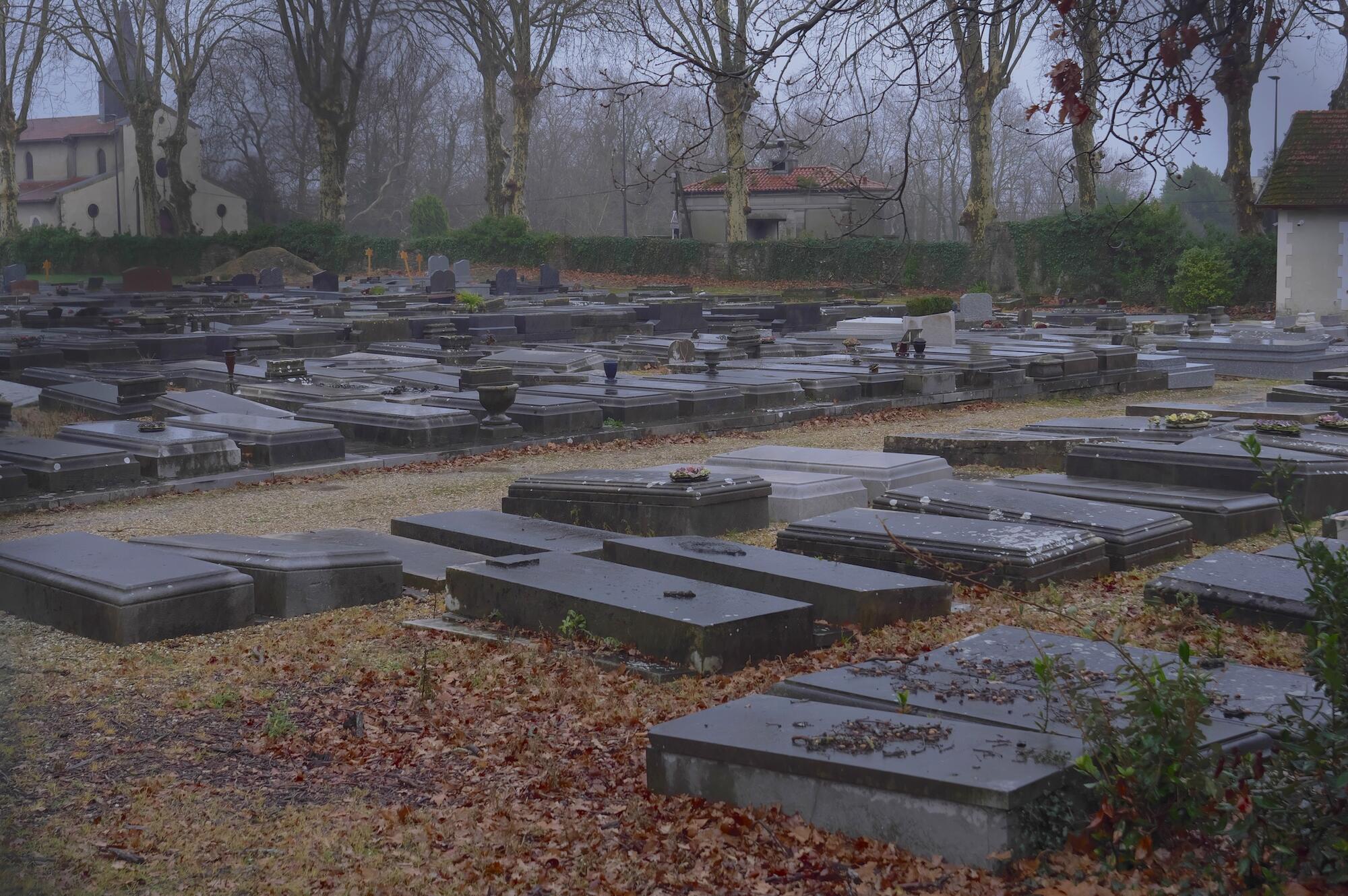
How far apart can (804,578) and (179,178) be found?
53371mm

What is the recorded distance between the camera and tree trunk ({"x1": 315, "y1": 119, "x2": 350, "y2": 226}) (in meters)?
48.2

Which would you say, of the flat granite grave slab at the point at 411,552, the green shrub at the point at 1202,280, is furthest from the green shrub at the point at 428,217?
the flat granite grave slab at the point at 411,552

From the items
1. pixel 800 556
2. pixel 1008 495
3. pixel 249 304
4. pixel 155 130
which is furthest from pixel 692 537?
pixel 155 130

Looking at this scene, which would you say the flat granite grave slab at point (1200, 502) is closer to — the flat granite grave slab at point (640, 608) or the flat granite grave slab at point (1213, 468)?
the flat granite grave slab at point (1213, 468)

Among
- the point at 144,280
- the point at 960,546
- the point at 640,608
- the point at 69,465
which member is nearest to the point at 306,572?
the point at 640,608

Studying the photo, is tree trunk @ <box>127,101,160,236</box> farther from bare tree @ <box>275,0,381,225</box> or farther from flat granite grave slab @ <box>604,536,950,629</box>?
flat granite grave slab @ <box>604,536,950,629</box>

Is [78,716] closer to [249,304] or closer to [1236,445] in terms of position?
[1236,445]

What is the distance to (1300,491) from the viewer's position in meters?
7.90

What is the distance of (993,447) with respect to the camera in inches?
392

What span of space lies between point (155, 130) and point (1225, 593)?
6760cm

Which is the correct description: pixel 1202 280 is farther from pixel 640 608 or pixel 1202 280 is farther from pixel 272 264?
pixel 272 264

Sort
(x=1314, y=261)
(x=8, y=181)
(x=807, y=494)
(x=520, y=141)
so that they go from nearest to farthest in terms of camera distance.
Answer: (x=807, y=494) → (x=1314, y=261) → (x=520, y=141) → (x=8, y=181)

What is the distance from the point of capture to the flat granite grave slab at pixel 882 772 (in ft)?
10.3

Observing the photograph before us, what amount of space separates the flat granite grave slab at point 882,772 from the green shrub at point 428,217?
54.4 meters
